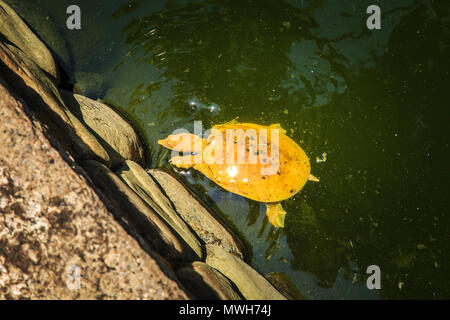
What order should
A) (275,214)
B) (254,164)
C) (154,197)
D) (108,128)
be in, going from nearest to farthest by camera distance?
(154,197)
(108,128)
(254,164)
(275,214)

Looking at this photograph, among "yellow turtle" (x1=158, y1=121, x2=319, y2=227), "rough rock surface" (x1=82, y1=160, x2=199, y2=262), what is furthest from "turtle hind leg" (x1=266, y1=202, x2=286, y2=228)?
"rough rock surface" (x1=82, y1=160, x2=199, y2=262)

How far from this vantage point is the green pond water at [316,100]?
312cm

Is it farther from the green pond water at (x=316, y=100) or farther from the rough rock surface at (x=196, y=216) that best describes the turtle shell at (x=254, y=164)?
the rough rock surface at (x=196, y=216)

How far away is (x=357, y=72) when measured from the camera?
3684mm

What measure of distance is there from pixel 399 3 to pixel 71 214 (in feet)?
13.9

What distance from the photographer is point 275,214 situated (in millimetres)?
3197

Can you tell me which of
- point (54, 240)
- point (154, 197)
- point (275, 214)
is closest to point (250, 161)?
point (275, 214)

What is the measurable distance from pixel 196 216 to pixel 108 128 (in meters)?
1.11

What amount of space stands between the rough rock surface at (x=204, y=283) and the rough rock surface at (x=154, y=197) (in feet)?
0.93

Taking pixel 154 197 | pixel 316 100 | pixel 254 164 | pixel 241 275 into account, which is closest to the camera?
pixel 241 275

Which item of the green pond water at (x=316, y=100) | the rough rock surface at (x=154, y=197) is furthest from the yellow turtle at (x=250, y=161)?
the rough rock surface at (x=154, y=197)

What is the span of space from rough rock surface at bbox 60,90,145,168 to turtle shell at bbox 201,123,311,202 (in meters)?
0.72

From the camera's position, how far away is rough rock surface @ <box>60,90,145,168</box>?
2.72 m

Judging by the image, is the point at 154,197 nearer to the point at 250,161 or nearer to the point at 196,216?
the point at 196,216
